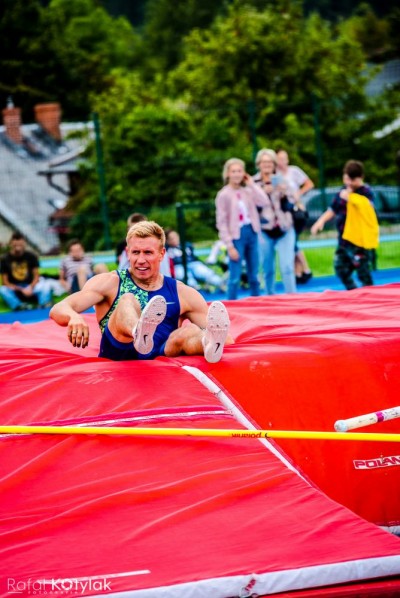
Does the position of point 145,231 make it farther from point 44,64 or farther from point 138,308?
point 44,64

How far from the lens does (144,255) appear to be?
5.41m

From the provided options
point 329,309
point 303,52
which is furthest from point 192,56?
point 329,309

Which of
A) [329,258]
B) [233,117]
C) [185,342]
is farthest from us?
[233,117]

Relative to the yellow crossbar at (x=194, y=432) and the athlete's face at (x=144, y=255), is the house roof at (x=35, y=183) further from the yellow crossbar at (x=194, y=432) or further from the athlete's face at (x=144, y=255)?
the yellow crossbar at (x=194, y=432)

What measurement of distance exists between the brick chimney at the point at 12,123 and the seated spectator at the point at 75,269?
16.9 m

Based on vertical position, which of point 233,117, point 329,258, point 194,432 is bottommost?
point 329,258

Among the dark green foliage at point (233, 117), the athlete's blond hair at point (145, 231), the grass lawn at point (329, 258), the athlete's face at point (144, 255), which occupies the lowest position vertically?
the grass lawn at point (329, 258)

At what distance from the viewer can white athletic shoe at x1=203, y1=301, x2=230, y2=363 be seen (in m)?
4.87

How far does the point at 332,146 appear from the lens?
2075cm

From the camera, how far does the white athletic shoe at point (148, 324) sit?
475cm

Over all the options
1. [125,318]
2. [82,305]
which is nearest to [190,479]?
[125,318]

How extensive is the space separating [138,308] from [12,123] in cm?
2423

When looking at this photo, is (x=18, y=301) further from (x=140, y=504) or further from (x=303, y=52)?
(x=303, y=52)

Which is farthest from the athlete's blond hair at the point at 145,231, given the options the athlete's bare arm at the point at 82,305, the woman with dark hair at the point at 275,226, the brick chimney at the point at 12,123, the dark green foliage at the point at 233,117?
the brick chimney at the point at 12,123
